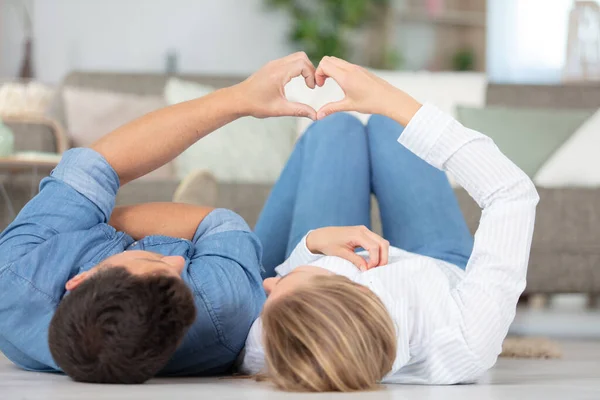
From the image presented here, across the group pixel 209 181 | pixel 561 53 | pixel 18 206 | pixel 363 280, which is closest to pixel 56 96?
pixel 18 206

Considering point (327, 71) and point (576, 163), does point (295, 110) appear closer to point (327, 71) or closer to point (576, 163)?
point (327, 71)

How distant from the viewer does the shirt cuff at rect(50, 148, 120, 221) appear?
1.39 metres

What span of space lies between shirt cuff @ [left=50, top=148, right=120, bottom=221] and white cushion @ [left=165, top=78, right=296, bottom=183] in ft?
6.58

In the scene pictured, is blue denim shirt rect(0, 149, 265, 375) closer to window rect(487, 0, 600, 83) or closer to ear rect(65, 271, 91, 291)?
ear rect(65, 271, 91, 291)

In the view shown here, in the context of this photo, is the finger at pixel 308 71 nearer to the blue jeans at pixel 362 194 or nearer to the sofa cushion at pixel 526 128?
the blue jeans at pixel 362 194

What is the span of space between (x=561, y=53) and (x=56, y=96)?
170 inches

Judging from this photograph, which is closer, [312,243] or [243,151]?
[312,243]

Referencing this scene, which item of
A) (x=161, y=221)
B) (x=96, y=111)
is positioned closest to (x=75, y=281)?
(x=161, y=221)

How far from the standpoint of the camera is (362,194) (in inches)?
74.5

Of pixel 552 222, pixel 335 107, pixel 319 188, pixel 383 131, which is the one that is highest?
pixel 335 107

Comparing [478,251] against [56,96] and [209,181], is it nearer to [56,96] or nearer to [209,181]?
[209,181]

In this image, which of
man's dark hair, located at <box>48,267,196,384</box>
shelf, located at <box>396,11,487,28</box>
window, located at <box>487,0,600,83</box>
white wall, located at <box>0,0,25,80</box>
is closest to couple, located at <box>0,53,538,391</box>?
man's dark hair, located at <box>48,267,196,384</box>

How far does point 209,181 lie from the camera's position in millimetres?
2439

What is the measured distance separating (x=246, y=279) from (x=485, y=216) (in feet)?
1.27
